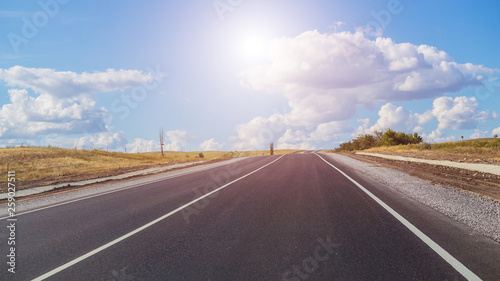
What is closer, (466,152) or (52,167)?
(466,152)

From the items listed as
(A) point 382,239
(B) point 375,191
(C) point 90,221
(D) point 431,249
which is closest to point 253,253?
(A) point 382,239

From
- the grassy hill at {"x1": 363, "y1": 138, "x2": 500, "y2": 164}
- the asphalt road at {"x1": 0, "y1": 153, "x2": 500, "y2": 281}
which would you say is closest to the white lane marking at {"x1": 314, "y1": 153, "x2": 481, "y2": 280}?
the asphalt road at {"x1": 0, "y1": 153, "x2": 500, "y2": 281}

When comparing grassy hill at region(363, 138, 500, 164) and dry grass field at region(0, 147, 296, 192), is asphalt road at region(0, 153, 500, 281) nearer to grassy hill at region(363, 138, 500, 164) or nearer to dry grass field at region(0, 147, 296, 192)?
dry grass field at region(0, 147, 296, 192)

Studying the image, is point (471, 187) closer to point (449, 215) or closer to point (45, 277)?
point (449, 215)

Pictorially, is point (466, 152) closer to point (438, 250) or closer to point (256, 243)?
point (438, 250)

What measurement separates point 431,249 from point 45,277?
512cm

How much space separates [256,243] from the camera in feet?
15.1

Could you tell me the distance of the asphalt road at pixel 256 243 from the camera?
369 centimetres

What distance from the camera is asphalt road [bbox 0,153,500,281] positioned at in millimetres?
3686

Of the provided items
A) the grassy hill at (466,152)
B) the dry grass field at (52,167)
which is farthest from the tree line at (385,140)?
the dry grass field at (52,167)

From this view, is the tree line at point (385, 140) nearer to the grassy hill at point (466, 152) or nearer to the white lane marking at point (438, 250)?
the grassy hill at point (466, 152)

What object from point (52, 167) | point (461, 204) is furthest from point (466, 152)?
point (52, 167)

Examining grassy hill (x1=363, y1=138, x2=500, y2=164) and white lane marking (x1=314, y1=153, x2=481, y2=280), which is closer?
white lane marking (x1=314, y1=153, x2=481, y2=280)

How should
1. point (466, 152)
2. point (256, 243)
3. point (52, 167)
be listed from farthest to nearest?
point (52, 167) → point (466, 152) → point (256, 243)
